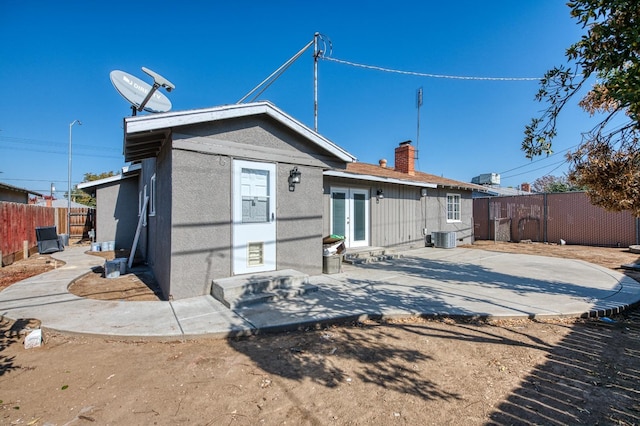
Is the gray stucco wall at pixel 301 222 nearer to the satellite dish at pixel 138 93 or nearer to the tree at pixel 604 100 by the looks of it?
the satellite dish at pixel 138 93

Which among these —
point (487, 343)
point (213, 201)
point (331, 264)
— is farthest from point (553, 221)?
point (213, 201)

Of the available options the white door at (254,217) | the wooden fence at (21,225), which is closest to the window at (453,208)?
the white door at (254,217)

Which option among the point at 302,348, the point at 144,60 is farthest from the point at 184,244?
the point at 144,60

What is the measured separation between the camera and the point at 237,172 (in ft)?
18.4

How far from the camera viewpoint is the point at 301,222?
21.4ft

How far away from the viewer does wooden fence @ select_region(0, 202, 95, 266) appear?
28.7 ft

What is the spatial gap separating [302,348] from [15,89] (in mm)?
25330

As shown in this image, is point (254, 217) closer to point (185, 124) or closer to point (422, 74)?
point (185, 124)

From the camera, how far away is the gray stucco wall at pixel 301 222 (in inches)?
245

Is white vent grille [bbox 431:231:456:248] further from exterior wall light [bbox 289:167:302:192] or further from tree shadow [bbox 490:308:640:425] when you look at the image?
tree shadow [bbox 490:308:640:425]

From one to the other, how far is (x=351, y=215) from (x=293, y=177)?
384 cm

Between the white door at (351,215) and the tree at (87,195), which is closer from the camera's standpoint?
the white door at (351,215)

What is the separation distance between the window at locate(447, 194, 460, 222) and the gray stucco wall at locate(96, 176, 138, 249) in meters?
14.1

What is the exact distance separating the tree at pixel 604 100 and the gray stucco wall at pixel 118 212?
13.9m
